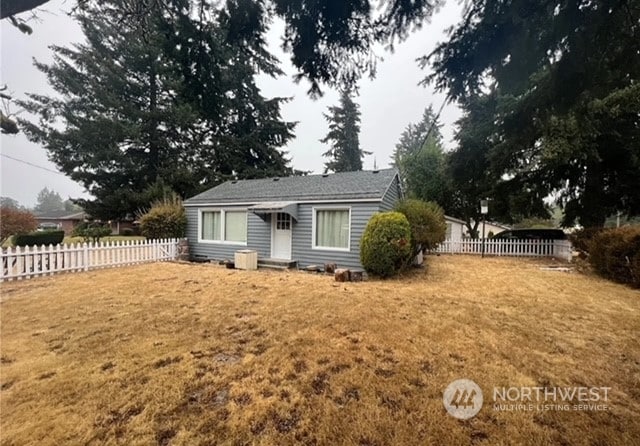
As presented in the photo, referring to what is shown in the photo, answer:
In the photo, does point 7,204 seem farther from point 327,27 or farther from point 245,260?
point 327,27

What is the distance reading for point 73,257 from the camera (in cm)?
855

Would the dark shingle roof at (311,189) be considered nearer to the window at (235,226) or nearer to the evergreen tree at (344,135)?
the window at (235,226)

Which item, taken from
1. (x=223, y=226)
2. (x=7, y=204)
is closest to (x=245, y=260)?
(x=223, y=226)

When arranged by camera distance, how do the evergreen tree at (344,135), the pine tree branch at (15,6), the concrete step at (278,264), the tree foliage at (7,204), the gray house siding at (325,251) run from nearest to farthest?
the pine tree branch at (15,6)
the gray house siding at (325,251)
the concrete step at (278,264)
the tree foliage at (7,204)
the evergreen tree at (344,135)

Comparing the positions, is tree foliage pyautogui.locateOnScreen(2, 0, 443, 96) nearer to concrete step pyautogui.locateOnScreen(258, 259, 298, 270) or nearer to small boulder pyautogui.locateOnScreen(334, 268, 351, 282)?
small boulder pyautogui.locateOnScreen(334, 268, 351, 282)

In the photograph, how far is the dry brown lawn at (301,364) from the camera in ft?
7.25

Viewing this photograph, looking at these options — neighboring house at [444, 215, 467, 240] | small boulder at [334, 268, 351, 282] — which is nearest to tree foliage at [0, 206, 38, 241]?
small boulder at [334, 268, 351, 282]

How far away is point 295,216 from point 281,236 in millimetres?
1072

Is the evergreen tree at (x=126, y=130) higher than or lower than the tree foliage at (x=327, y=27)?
higher

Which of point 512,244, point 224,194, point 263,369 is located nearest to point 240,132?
point 224,194

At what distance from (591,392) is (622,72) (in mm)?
2992

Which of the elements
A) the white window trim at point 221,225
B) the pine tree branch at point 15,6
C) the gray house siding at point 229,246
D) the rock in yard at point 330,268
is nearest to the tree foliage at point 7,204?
the gray house siding at point 229,246

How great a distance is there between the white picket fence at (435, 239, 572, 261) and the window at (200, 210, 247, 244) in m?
8.62

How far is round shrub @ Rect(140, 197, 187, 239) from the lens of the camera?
470 inches
